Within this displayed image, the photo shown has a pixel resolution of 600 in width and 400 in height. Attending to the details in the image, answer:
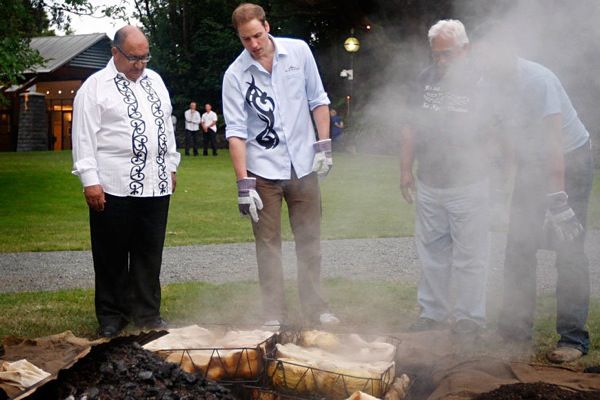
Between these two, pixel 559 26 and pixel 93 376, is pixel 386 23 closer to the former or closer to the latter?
pixel 559 26

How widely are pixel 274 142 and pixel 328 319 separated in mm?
1268

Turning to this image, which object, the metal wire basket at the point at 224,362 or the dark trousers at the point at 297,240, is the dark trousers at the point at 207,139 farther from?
the metal wire basket at the point at 224,362

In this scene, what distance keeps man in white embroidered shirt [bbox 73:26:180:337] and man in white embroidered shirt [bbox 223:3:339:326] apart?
61 cm

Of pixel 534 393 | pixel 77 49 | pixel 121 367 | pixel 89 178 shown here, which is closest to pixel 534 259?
pixel 534 393

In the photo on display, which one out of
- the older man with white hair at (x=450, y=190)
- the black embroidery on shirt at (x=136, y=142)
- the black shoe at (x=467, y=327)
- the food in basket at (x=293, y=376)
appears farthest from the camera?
the black embroidery on shirt at (x=136, y=142)

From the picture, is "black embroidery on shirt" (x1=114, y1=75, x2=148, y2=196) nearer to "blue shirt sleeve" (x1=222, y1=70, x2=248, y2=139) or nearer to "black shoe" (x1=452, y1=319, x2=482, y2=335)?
"blue shirt sleeve" (x1=222, y1=70, x2=248, y2=139)

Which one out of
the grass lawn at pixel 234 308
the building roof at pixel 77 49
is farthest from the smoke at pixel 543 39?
the building roof at pixel 77 49

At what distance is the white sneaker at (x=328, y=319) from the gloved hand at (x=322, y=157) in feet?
3.17

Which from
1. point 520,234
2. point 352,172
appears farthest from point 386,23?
point 352,172

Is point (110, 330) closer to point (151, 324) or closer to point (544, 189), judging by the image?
point (151, 324)

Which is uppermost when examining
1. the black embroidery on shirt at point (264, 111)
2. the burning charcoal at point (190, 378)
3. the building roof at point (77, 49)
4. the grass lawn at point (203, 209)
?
the building roof at point (77, 49)

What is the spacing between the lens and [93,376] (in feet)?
8.96

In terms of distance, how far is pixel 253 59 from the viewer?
471 centimetres

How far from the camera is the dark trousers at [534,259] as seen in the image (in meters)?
4.21
